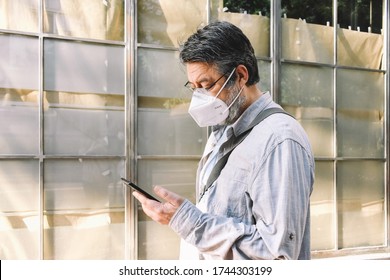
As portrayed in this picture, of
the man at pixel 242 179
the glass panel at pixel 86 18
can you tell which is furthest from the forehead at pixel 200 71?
the glass panel at pixel 86 18

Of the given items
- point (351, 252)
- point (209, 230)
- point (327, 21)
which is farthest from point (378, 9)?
point (209, 230)

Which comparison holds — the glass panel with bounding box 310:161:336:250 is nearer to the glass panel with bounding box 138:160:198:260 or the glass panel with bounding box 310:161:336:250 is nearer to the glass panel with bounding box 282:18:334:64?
the glass panel with bounding box 282:18:334:64

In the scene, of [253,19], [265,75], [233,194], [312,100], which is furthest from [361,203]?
[233,194]

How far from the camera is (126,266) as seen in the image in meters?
2.66

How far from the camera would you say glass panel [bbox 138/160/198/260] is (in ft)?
14.5

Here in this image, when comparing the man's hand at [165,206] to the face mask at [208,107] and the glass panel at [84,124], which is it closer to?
the face mask at [208,107]

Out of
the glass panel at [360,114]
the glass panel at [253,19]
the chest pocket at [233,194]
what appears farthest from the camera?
the glass panel at [360,114]

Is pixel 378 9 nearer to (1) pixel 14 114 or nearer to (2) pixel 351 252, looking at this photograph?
(2) pixel 351 252

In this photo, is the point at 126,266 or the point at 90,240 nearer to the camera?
the point at 126,266

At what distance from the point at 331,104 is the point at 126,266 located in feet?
11.6

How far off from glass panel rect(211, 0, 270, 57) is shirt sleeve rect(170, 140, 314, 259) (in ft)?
11.2

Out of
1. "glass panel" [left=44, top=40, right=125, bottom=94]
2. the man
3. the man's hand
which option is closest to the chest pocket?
the man

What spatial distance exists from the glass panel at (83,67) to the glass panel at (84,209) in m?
0.69

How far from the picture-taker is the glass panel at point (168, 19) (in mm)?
4449
